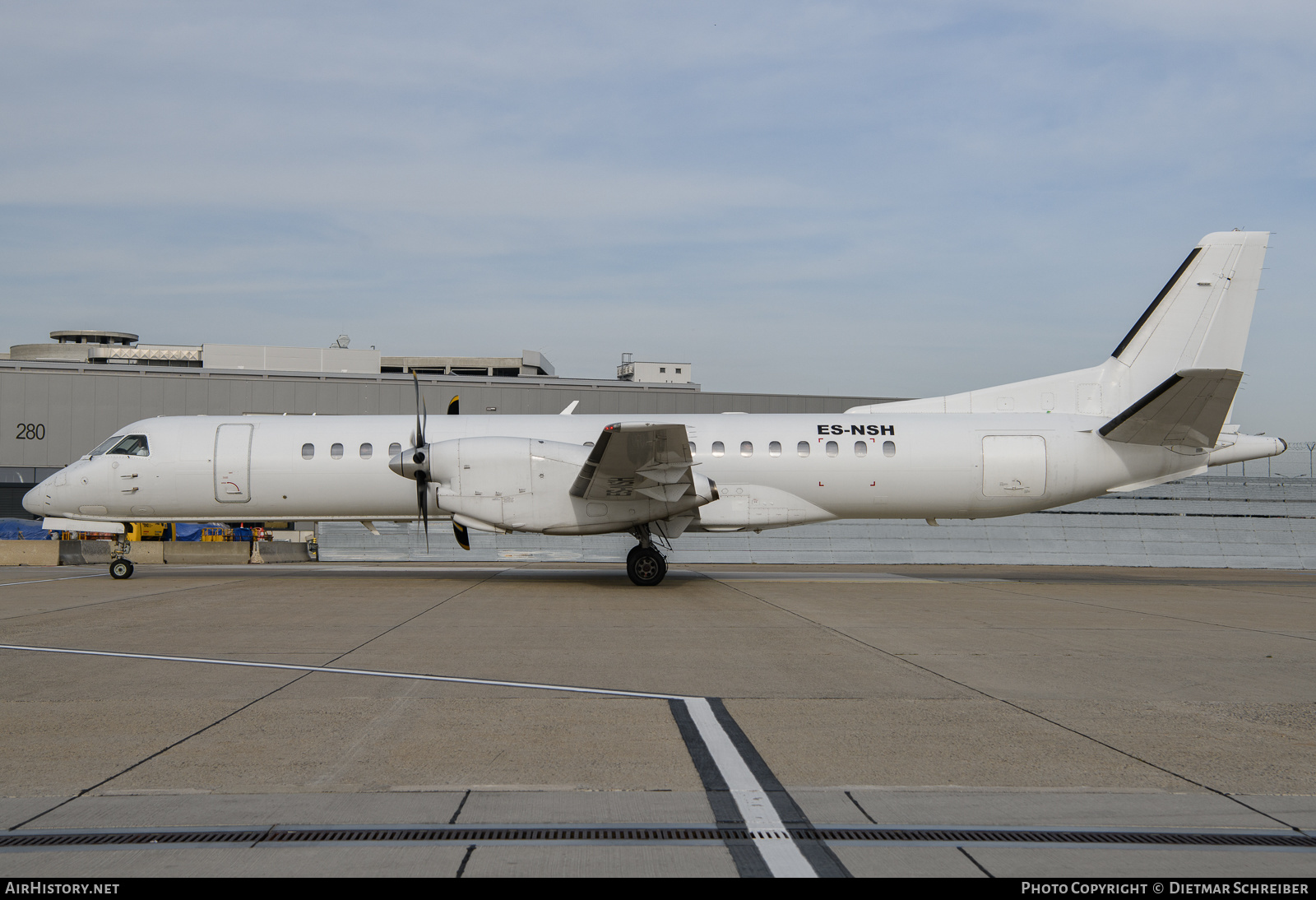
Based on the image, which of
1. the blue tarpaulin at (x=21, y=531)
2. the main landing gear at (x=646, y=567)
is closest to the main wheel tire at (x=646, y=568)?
the main landing gear at (x=646, y=567)

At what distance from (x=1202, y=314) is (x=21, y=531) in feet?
111

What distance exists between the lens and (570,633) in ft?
37.1

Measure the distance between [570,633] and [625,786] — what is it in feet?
20.6

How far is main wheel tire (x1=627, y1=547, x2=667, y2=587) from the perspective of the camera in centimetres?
1791

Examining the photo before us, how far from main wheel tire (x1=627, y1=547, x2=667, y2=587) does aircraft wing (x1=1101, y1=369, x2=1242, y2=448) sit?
943 centimetres

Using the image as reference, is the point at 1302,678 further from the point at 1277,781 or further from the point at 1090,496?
the point at 1090,496

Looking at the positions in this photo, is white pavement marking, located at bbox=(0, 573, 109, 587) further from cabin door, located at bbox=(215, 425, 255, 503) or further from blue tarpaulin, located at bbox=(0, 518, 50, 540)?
blue tarpaulin, located at bbox=(0, 518, 50, 540)

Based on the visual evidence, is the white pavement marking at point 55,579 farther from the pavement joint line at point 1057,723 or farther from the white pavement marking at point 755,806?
the white pavement marking at point 755,806

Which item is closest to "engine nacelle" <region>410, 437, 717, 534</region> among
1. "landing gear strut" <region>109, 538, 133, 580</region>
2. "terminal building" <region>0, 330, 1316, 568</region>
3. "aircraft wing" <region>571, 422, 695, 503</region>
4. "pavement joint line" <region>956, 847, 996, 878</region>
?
"aircraft wing" <region>571, 422, 695, 503</region>

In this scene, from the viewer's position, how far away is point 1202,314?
63.5ft

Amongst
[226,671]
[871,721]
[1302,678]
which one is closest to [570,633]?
[226,671]

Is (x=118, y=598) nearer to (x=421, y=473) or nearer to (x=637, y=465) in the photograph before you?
(x=421, y=473)

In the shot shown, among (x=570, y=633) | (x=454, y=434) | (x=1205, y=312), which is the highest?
(x=1205, y=312)

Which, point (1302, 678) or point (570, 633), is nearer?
point (1302, 678)
